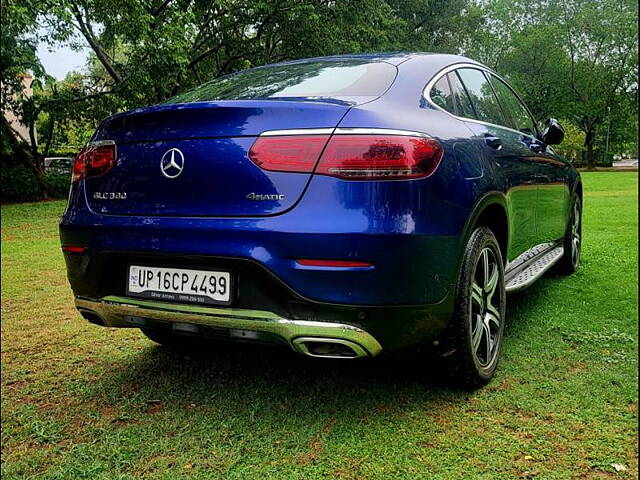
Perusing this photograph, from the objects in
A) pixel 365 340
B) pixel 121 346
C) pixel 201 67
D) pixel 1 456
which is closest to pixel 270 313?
pixel 365 340

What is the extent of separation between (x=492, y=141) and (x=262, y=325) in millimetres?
1554

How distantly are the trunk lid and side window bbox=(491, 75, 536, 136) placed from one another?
6.42 ft

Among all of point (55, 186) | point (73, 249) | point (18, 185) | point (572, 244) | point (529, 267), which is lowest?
point (55, 186)

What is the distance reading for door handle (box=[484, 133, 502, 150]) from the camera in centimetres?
308

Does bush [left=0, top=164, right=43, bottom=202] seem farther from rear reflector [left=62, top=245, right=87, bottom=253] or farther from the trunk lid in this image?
the trunk lid

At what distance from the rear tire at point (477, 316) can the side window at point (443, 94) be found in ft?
1.94

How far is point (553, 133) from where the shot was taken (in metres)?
4.41

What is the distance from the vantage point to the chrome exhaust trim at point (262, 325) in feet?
7.67

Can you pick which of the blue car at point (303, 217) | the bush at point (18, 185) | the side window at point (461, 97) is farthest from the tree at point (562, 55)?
the blue car at point (303, 217)

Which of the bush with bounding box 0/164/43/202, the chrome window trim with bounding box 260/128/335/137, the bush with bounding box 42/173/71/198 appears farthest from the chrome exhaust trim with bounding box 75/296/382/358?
the bush with bounding box 42/173/71/198

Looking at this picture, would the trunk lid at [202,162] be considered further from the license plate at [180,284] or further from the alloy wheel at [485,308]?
the alloy wheel at [485,308]

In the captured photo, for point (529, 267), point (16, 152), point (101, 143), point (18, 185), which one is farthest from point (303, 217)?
point (16, 152)

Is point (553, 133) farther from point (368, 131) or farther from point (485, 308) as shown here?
point (368, 131)

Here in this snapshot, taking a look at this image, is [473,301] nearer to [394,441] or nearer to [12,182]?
[394,441]
